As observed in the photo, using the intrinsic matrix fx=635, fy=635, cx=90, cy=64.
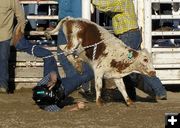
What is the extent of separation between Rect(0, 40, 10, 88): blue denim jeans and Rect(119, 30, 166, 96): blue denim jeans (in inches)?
88.1

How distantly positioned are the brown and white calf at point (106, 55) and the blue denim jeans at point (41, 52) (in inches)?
14.4

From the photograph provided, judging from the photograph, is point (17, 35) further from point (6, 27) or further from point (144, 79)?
point (144, 79)

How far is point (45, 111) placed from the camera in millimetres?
9062

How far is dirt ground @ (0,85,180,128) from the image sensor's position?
7.99 metres

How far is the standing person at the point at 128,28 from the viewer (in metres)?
9.70

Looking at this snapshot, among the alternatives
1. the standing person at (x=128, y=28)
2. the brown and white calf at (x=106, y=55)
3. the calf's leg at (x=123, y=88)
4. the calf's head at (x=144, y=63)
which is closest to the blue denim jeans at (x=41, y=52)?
the brown and white calf at (x=106, y=55)

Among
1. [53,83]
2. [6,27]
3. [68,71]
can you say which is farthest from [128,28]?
[6,27]

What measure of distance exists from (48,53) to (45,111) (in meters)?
1.28

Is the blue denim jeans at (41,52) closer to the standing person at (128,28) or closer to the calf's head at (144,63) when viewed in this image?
the standing person at (128,28)

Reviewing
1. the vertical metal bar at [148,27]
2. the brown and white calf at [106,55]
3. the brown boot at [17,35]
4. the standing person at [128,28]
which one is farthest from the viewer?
the vertical metal bar at [148,27]

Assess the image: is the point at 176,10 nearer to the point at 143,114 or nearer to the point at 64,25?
the point at 64,25

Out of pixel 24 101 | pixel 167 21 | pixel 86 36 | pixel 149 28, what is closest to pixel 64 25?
pixel 86 36

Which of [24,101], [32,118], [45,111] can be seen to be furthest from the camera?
[24,101]

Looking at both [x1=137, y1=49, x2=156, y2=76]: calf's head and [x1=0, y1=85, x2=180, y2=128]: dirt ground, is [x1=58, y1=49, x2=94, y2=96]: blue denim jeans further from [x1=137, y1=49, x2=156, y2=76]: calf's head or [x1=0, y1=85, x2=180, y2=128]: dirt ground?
[x1=137, y1=49, x2=156, y2=76]: calf's head
